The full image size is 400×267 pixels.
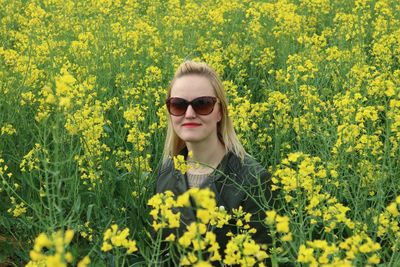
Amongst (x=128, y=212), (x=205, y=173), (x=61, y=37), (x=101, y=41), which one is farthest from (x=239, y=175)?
(x=61, y=37)

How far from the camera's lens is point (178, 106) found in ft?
8.49

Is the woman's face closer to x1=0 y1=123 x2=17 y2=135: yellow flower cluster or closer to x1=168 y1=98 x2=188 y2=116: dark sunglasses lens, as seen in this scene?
x1=168 y1=98 x2=188 y2=116: dark sunglasses lens


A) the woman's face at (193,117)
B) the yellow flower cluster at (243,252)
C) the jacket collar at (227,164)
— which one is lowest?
the jacket collar at (227,164)

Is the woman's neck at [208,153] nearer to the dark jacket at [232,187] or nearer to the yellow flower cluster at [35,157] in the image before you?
the dark jacket at [232,187]

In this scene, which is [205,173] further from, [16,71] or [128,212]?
[16,71]

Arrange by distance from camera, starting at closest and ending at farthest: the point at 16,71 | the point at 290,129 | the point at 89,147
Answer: the point at 89,147 < the point at 290,129 < the point at 16,71

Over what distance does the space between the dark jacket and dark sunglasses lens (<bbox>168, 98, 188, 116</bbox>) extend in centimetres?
28

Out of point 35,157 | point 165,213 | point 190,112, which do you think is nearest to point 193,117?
point 190,112

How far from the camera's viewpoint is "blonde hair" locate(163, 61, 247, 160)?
2.71 meters

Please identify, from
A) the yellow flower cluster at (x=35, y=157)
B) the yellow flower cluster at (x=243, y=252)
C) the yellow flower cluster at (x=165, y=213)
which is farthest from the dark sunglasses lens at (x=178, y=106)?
the yellow flower cluster at (x=243, y=252)

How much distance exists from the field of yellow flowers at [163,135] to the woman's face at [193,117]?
0.92ft

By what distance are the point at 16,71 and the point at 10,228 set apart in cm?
116

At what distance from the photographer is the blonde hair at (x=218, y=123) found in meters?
2.71

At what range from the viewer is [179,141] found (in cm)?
A: 288
